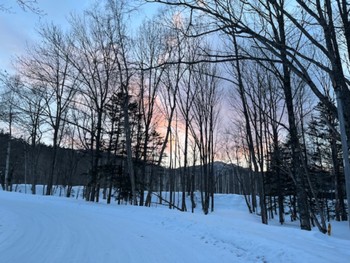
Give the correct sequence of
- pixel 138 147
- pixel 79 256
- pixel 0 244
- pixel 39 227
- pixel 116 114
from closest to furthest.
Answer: pixel 79 256, pixel 0 244, pixel 39 227, pixel 138 147, pixel 116 114

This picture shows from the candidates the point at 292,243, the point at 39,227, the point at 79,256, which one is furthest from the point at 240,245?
the point at 39,227

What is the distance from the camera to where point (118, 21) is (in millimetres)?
20750

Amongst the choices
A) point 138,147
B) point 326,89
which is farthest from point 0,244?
point 326,89

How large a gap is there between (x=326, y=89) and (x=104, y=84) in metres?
15.7

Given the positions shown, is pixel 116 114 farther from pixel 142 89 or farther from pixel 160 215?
pixel 160 215

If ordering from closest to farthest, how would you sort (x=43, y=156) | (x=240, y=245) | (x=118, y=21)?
(x=240, y=245), (x=118, y=21), (x=43, y=156)

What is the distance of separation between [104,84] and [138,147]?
6.12m

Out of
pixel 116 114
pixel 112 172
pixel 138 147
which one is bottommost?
pixel 112 172

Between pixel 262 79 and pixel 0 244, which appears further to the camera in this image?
pixel 262 79

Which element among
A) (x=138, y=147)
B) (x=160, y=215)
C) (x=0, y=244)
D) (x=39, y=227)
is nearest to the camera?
(x=0, y=244)

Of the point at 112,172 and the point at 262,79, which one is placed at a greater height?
the point at 262,79

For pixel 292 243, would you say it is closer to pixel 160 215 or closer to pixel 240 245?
pixel 240 245

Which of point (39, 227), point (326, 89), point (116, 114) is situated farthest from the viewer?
point (116, 114)

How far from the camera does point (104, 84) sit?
22.4 m
